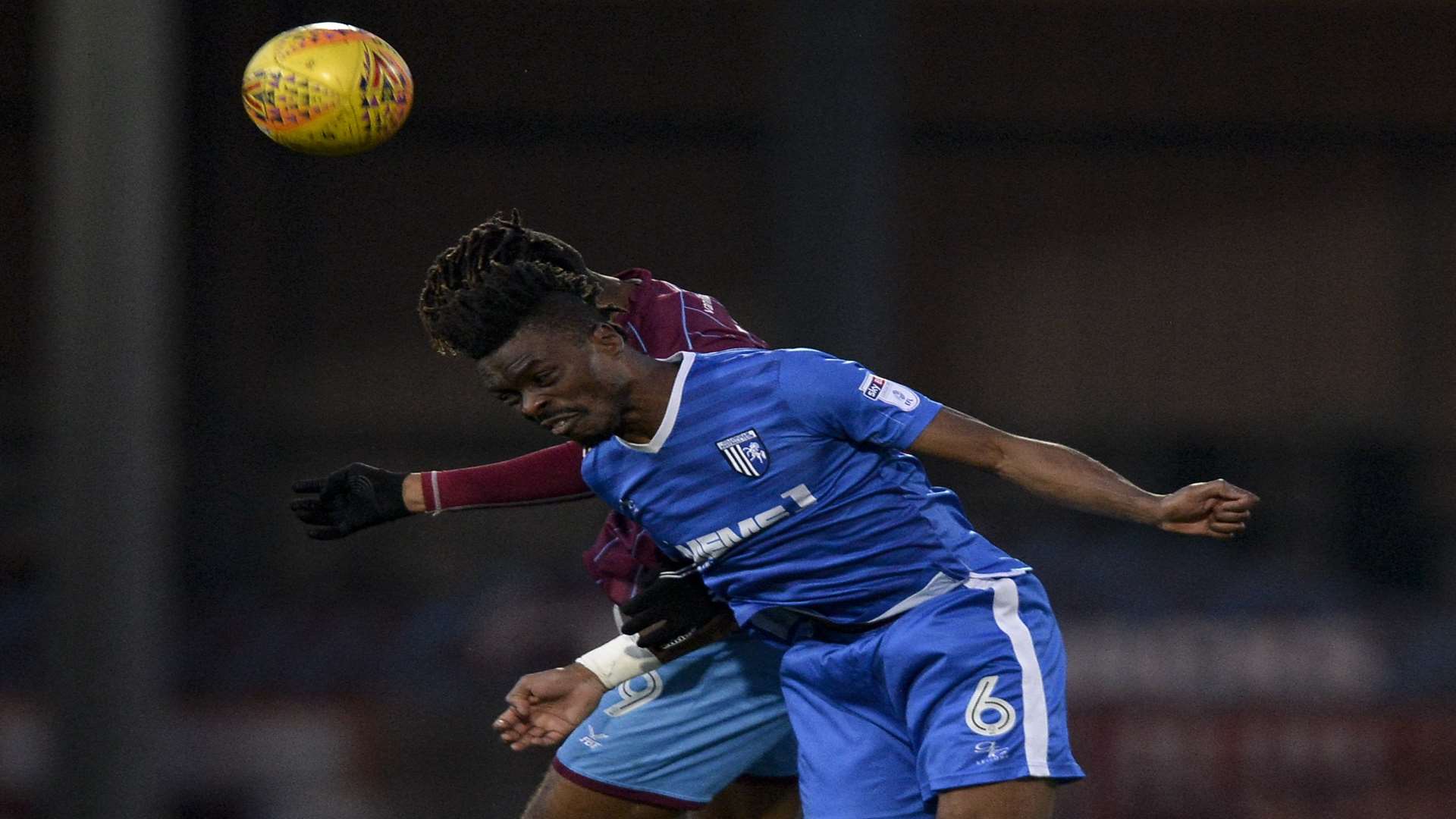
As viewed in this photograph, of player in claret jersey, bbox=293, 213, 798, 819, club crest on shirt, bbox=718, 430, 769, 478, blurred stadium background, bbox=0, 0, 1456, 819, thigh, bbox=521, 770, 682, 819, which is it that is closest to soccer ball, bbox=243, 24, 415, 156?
player in claret jersey, bbox=293, 213, 798, 819

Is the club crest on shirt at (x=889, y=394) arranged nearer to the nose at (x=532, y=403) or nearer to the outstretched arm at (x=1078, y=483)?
the outstretched arm at (x=1078, y=483)

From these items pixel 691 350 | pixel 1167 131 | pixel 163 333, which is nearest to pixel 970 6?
pixel 1167 131

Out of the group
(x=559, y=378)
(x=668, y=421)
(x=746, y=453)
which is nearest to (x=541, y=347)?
(x=559, y=378)

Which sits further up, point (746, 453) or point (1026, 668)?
point (746, 453)

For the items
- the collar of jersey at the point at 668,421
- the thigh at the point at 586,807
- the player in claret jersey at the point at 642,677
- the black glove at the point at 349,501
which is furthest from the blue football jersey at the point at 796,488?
the thigh at the point at 586,807

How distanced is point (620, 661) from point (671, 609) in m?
0.25

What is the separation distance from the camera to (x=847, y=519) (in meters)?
3.28

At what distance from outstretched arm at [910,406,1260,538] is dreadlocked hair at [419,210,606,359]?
26.1 inches

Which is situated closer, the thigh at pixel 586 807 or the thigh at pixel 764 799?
the thigh at pixel 586 807

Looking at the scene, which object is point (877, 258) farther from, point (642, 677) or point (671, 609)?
point (671, 609)

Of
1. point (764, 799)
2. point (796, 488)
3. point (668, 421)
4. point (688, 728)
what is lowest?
point (764, 799)

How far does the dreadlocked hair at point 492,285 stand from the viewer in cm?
308

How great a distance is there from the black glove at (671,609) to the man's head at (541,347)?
19.7 inches

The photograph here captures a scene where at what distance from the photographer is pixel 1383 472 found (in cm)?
1216
